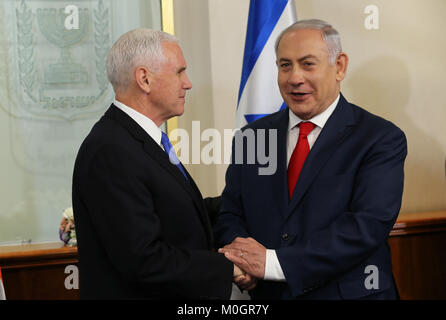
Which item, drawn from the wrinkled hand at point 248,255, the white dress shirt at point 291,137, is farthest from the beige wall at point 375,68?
the wrinkled hand at point 248,255

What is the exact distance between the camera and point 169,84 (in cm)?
214

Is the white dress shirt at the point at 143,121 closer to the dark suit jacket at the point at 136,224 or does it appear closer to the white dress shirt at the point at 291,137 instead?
the dark suit jacket at the point at 136,224

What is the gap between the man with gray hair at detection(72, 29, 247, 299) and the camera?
190 cm

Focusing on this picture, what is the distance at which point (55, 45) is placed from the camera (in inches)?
152

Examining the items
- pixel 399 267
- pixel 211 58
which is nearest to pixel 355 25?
pixel 211 58

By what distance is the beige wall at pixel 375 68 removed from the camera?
13.0 ft

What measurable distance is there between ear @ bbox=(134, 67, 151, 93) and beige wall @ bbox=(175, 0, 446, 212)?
1.89 m

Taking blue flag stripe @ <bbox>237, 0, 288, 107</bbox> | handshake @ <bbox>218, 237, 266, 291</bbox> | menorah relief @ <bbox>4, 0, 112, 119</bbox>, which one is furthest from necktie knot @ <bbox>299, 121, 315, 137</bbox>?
menorah relief @ <bbox>4, 0, 112, 119</bbox>

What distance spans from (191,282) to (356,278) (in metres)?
0.62

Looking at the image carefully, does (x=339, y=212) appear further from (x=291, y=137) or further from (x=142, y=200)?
(x=142, y=200)

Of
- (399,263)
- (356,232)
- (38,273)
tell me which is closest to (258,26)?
(356,232)

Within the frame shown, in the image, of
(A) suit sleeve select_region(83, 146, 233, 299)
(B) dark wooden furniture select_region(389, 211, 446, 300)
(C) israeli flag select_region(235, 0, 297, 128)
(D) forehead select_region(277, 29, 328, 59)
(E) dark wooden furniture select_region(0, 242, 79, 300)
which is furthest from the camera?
(B) dark wooden furniture select_region(389, 211, 446, 300)

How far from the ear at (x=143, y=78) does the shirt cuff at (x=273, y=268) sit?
30.0 inches

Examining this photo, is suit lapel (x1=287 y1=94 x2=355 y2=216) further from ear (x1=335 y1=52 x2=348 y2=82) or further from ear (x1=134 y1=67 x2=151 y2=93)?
ear (x1=134 y1=67 x2=151 y2=93)
